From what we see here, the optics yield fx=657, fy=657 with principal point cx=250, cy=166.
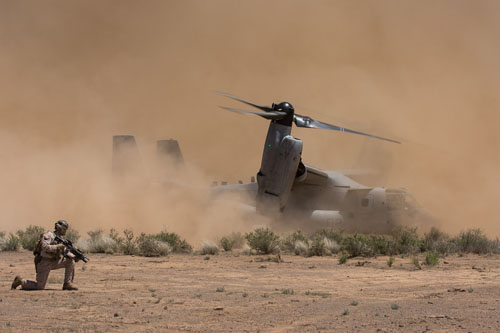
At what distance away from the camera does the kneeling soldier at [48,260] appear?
12258 mm

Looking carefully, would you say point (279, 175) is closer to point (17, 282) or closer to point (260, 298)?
point (260, 298)

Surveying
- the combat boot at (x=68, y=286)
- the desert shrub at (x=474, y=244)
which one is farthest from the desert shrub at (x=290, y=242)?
the combat boot at (x=68, y=286)

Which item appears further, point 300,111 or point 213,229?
point 300,111

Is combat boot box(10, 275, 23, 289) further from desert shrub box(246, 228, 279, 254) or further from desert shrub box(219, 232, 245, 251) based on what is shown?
desert shrub box(219, 232, 245, 251)

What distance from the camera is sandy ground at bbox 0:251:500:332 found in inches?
362

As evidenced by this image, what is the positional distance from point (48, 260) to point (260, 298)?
408 cm

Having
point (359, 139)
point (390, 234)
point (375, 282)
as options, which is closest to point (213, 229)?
point (390, 234)

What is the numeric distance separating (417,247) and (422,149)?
20.4 meters

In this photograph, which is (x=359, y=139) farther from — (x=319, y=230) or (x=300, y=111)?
(x=319, y=230)

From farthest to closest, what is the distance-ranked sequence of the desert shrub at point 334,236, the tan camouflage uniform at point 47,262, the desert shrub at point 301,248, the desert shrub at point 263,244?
the desert shrub at point 334,236
the desert shrub at point 263,244
the desert shrub at point 301,248
the tan camouflage uniform at point 47,262

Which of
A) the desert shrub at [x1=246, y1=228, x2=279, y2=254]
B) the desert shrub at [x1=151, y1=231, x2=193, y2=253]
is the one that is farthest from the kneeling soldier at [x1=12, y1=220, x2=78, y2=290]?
the desert shrub at [x1=151, y1=231, x2=193, y2=253]

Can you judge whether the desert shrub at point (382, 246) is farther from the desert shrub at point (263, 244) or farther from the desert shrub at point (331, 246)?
the desert shrub at point (263, 244)

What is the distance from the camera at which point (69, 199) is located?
114 feet

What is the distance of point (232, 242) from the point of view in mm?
24797
